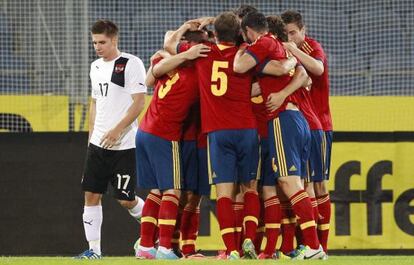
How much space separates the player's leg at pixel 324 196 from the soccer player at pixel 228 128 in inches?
38.9

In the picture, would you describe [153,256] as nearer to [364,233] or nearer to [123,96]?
[123,96]

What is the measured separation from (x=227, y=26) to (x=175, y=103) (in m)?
0.78

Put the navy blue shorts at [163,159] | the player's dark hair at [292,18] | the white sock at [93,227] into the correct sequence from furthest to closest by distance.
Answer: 1. the white sock at [93,227]
2. the player's dark hair at [292,18]
3. the navy blue shorts at [163,159]

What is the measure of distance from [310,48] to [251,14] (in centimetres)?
93

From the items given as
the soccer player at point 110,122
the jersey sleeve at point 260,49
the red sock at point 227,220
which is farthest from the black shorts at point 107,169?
the jersey sleeve at point 260,49

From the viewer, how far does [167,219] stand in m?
8.11

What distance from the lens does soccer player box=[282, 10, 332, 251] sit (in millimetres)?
8383

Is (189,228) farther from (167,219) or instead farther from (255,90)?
(255,90)

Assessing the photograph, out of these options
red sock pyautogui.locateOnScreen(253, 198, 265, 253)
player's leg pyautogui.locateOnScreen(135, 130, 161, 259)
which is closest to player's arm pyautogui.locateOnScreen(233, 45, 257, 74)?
player's leg pyautogui.locateOnScreen(135, 130, 161, 259)

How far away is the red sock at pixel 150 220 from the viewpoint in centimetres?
840

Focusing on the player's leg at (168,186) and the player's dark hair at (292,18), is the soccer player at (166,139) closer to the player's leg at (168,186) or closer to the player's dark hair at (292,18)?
the player's leg at (168,186)

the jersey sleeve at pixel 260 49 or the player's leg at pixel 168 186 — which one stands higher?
the jersey sleeve at pixel 260 49

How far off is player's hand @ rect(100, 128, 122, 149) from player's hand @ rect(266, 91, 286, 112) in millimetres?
1562

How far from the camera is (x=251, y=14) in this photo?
789cm
